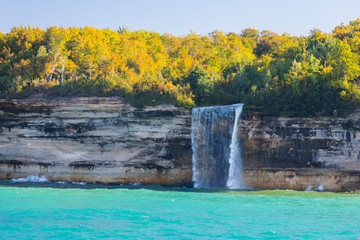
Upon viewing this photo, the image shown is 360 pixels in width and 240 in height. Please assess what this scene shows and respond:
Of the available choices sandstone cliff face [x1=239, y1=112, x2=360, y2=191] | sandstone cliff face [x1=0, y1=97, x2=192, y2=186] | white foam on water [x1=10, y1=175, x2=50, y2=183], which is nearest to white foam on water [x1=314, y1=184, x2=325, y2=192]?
sandstone cliff face [x1=239, y1=112, x2=360, y2=191]

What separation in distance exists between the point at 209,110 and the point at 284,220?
14.6 metres

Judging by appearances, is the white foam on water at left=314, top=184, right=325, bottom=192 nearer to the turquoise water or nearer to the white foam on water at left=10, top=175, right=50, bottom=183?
the turquoise water

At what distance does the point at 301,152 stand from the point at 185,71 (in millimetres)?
16842

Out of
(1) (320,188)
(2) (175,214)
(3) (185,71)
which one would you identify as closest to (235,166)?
(1) (320,188)

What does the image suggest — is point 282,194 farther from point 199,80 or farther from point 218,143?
point 199,80

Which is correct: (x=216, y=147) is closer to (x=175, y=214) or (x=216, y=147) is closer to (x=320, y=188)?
(x=320, y=188)

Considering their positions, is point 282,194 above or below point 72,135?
below

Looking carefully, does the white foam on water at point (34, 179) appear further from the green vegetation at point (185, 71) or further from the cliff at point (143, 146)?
the green vegetation at point (185, 71)

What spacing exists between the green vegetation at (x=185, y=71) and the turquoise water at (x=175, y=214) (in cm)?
744

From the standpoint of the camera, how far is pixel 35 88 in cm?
3916

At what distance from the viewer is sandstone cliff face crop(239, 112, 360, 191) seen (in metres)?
32.5

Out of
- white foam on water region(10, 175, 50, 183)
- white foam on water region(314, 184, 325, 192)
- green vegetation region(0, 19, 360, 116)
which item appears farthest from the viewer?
white foam on water region(10, 175, 50, 183)

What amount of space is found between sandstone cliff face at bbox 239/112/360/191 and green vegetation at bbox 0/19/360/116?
1.02 meters

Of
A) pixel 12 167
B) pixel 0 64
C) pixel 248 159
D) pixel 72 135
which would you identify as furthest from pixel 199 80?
pixel 0 64
